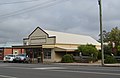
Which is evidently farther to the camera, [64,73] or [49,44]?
A: [49,44]

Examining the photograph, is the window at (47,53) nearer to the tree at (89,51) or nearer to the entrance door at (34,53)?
the entrance door at (34,53)

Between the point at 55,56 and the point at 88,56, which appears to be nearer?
Answer: the point at 88,56

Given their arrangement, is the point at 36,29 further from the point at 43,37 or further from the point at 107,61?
the point at 107,61

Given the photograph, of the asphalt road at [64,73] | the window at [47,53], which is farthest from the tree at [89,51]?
the asphalt road at [64,73]

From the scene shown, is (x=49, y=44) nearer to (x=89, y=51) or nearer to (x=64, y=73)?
(x=89, y=51)

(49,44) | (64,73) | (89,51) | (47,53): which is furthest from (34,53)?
(64,73)

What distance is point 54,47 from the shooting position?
56250 mm

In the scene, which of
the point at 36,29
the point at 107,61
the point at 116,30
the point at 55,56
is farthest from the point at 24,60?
the point at 116,30

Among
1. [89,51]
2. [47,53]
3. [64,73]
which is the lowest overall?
[64,73]

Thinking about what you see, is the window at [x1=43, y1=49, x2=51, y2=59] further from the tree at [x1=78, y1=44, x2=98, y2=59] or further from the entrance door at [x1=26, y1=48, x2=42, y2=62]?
the tree at [x1=78, y1=44, x2=98, y2=59]

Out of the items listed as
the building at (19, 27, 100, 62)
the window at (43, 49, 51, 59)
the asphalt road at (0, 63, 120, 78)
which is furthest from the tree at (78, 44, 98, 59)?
the asphalt road at (0, 63, 120, 78)

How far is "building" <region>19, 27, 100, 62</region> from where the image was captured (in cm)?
5653

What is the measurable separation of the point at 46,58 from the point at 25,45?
604 cm

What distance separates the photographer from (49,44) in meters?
57.6
